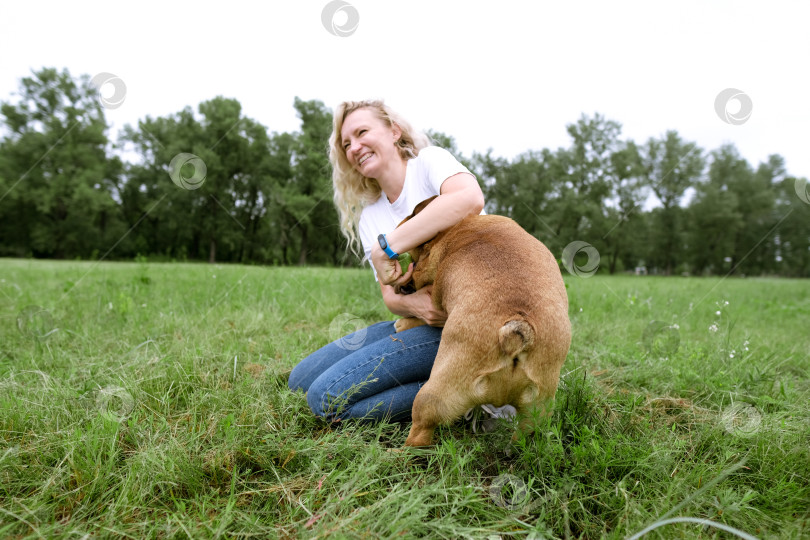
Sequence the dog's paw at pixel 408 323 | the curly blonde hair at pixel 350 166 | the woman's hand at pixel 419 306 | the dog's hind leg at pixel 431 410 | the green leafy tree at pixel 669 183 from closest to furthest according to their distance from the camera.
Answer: the dog's hind leg at pixel 431 410 < the woman's hand at pixel 419 306 < the dog's paw at pixel 408 323 < the curly blonde hair at pixel 350 166 < the green leafy tree at pixel 669 183

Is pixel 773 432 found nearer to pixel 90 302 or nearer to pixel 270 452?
pixel 270 452

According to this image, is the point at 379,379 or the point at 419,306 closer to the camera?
the point at 379,379

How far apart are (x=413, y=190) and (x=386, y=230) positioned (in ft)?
1.44

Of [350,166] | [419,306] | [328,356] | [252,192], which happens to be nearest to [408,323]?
[419,306]

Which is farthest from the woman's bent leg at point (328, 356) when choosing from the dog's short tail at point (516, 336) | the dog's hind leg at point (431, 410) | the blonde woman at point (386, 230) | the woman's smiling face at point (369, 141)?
the dog's short tail at point (516, 336)

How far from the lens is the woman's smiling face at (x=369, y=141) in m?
2.98

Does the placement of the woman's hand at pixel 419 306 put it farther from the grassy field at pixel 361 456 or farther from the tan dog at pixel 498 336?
the grassy field at pixel 361 456

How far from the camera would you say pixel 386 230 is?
3.15m

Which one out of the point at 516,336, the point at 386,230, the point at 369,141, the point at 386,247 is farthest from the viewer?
the point at 386,230

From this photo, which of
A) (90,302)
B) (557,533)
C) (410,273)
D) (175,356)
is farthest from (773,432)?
(90,302)

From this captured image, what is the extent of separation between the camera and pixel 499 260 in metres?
1.98

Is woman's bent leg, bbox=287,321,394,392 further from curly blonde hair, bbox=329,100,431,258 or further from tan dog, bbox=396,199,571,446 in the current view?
tan dog, bbox=396,199,571,446

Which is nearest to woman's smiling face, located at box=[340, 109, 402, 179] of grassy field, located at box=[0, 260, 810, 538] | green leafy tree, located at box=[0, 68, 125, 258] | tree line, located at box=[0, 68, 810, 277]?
grassy field, located at box=[0, 260, 810, 538]

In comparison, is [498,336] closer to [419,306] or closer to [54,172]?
[419,306]
